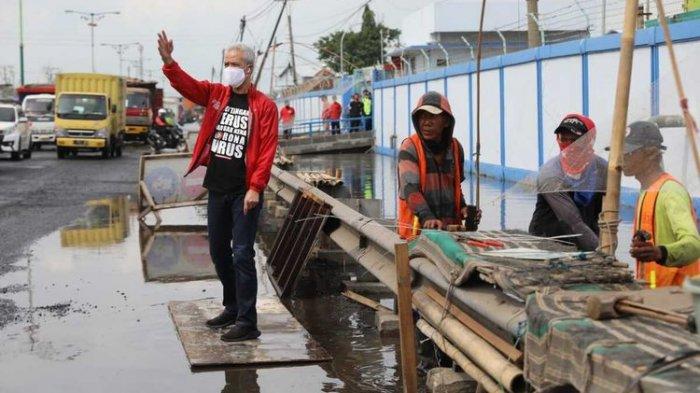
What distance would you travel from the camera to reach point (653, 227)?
4.99 metres

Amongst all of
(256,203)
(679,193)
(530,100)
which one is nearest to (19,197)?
(530,100)

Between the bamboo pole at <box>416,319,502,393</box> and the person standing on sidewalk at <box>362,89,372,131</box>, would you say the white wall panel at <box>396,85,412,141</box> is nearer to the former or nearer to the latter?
the person standing on sidewalk at <box>362,89,372,131</box>

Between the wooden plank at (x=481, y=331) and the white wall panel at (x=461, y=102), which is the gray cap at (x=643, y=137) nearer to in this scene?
the wooden plank at (x=481, y=331)

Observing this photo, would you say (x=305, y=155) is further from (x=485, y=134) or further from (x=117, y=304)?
(x=117, y=304)

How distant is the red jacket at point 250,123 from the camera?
24.2 feet

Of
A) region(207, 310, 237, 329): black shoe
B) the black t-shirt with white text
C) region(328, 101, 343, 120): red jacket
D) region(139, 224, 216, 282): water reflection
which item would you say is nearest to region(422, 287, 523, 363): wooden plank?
the black t-shirt with white text

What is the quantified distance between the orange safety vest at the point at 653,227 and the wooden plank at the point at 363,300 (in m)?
3.54

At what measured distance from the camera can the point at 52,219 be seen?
1658 cm

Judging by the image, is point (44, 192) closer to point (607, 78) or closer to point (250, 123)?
point (607, 78)

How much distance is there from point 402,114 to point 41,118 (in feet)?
57.5

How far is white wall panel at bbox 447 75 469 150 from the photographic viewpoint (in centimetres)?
2784

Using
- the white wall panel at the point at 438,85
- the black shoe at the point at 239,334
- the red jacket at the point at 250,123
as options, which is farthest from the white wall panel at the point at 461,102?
the black shoe at the point at 239,334

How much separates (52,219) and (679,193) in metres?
13.0

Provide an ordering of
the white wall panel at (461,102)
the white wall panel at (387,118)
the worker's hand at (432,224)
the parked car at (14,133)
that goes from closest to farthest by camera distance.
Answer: the worker's hand at (432,224) → the white wall panel at (461,102) → the parked car at (14,133) → the white wall panel at (387,118)
